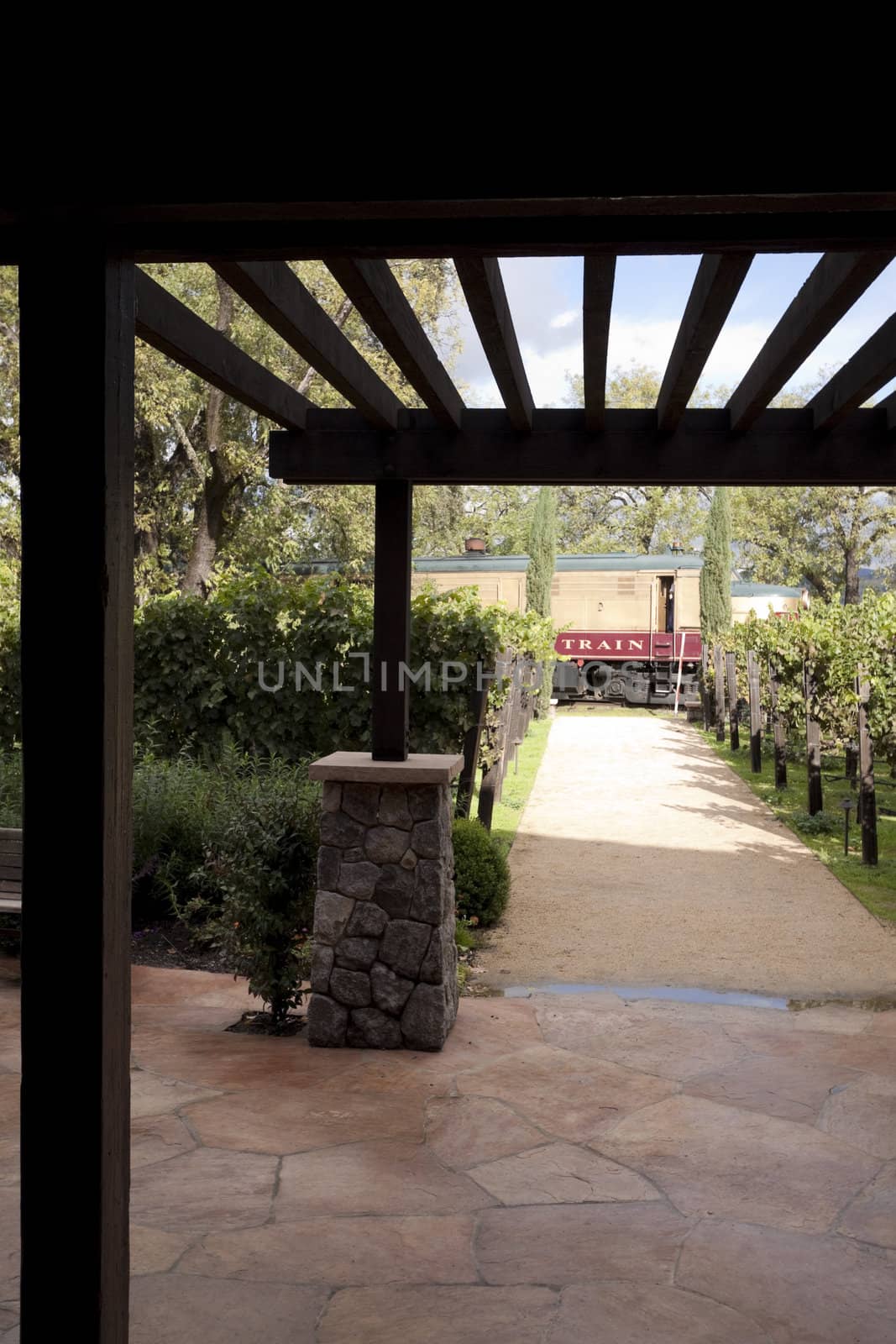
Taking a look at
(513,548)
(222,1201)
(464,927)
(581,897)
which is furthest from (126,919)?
(513,548)

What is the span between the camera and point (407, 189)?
4.85 feet

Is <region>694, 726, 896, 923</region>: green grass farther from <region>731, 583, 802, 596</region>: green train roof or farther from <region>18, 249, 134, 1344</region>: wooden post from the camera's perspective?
<region>731, 583, 802, 596</region>: green train roof

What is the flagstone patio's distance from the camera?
2439 mm

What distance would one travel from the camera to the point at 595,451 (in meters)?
4.19

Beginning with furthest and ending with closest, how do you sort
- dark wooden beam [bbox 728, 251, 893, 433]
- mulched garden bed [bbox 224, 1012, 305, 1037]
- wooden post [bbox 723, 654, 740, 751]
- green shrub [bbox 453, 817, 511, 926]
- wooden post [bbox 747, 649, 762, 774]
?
wooden post [bbox 723, 654, 740, 751] → wooden post [bbox 747, 649, 762, 774] → green shrub [bbox 453, 817, 511, 926] → mulched garden bed [bbox 224, 1012, 305, 1037] → dark wooden beam [bbox 728, 251, 893, 433]

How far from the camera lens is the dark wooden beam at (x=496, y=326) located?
2.48m

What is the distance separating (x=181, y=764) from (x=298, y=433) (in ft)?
11.1

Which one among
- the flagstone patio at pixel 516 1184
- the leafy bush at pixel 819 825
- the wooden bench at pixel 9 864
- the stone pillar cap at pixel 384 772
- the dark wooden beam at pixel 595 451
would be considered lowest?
the flagstone patio at pixel 516 1184

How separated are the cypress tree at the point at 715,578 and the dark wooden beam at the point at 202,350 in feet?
58.2

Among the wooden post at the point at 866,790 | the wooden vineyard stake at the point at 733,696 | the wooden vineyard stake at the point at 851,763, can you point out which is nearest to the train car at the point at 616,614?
the wooden vineyard stake at the point at 733,696

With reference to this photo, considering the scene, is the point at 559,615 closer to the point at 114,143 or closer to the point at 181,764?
the point at 181,764

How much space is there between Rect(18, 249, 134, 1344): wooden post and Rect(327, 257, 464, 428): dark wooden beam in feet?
1.89

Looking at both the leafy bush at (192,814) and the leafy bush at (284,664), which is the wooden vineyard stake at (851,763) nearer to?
the leafy bush at (284,664)

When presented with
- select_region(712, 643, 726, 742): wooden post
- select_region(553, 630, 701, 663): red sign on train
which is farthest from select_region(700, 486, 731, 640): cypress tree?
select_region(712, 643, 726, 742): wooden post
